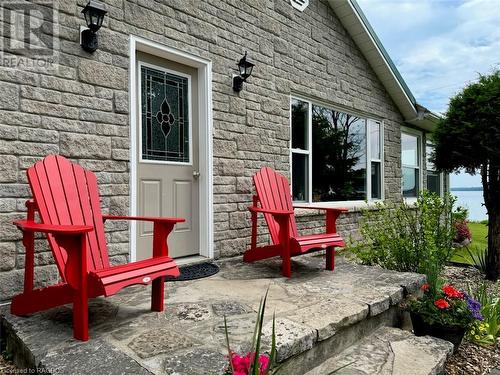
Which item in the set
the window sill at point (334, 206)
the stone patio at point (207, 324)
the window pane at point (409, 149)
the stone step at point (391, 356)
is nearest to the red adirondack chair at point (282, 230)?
the stone patio at point (207, 324)

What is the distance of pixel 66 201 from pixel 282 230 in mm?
1681

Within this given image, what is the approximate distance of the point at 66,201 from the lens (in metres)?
2.25

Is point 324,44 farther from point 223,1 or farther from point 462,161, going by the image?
point 462,161

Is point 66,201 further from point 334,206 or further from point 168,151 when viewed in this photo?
point 334,206

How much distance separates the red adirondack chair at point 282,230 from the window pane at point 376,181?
313 centimetres

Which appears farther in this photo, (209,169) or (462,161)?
(462,161)

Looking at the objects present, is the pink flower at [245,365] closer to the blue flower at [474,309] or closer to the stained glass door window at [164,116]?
the blue flower at [474,309]

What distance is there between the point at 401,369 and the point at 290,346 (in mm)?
717

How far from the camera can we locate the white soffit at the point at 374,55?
5.56 m

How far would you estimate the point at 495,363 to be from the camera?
244 centimetres

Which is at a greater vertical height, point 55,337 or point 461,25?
point 461,25

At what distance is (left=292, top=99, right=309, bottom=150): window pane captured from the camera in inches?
193

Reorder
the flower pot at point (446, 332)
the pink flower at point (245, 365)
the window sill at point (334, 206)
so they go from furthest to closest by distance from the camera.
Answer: the window sill at point (334, 206)
the flower pot at point (446, 332)
the pink flower at point (245, 365)

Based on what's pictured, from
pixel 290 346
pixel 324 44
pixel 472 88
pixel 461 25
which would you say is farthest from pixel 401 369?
pixel 461 25
